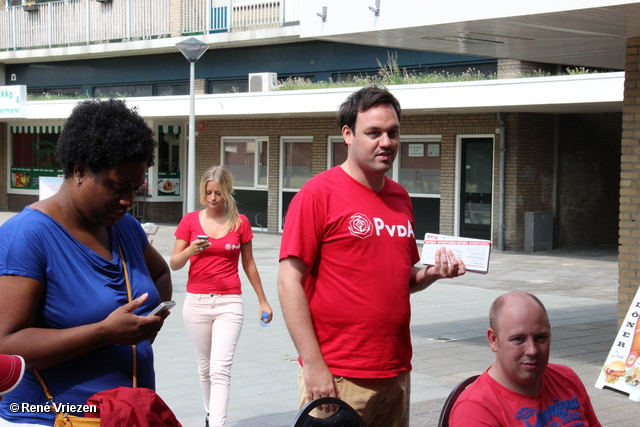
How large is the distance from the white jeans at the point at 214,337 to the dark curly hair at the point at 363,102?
2602 mm

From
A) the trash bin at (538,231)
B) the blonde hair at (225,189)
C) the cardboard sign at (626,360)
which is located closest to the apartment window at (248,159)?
the trash bin at (538,231)

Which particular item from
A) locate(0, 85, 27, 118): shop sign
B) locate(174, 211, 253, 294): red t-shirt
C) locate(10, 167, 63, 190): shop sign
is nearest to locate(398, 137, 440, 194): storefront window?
locate(0, 85, 27, 118): shop sign

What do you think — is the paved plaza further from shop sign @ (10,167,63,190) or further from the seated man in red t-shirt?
shop sign @ (10,167,63,190)

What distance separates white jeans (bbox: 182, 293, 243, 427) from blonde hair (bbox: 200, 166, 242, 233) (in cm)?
57

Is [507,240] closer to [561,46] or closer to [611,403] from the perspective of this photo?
[561,46]

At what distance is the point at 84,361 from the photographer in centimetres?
253

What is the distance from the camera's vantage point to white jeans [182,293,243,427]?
5527 millimetres

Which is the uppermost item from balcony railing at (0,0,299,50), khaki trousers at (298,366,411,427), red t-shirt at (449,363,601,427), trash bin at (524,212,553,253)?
balcony railing at (0,0,299,50)

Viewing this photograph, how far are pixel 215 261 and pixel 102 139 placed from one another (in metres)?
3.46

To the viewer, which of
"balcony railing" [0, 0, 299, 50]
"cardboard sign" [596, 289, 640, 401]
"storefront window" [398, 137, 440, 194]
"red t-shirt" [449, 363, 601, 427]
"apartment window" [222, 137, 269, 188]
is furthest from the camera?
"balcony railing" [0, 0, 299, 50]

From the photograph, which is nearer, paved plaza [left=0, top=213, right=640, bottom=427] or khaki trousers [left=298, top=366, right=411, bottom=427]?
khaki trousers [left=298, top=366, right=411, bottom=427]

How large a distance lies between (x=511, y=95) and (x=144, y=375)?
Answer: 15.7 m

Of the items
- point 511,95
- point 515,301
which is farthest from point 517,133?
point 515,301

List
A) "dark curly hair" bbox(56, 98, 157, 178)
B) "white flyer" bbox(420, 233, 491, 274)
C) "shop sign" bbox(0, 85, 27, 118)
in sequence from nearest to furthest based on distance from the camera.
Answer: "dark curly hair" bbox(56, 98, 157, 178), "white flyer" bbox(420, 233, 491, 274), "shop sign" bbox(0, 85, 27, 118)
